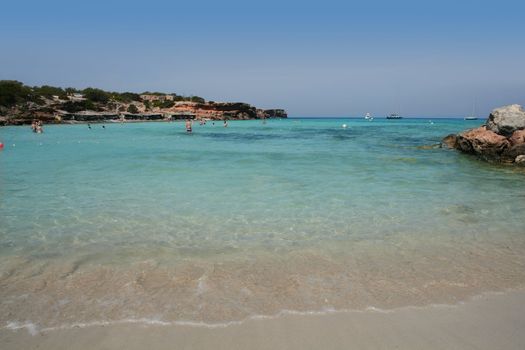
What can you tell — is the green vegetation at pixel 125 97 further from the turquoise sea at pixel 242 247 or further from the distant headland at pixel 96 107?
the turquoise sea at pixel 242 247

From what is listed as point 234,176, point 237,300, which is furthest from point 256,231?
point 234,176

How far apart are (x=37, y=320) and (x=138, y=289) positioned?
45.6 inches

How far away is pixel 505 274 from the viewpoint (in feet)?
17.9

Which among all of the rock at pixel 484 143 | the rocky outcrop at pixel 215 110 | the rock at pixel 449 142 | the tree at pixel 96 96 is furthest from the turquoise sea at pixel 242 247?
the rocky outcrop at pixel 215 110

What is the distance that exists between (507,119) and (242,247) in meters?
21.4

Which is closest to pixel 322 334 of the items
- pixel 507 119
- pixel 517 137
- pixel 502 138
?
pixel 517 137

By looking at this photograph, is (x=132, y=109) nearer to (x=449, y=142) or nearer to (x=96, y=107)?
(x=96, y=107)

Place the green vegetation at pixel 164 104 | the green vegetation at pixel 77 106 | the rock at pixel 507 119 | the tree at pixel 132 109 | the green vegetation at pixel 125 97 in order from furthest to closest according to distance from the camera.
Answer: the green vegetation at pixel 164 104 < the green vegetation at pixel 125 97 < the tree at pixel 132 109 < the green vegetation at pixel 77 106 < the rock at pixel 507 119

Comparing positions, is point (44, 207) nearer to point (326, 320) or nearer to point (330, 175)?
point (326, 320)

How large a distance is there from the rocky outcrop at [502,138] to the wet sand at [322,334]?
62.8 feet

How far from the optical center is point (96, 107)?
10319 cm

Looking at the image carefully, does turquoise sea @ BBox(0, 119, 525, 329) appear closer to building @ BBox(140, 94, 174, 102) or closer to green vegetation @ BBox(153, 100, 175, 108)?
green vegetation @ BBox(153, 100, 175, 108)

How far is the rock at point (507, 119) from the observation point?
21734 millimetres

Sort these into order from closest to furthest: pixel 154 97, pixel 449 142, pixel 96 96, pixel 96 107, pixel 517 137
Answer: pixel 517 137 → pixel 449 142 → pixel 96 107 → pixel 96 96 → pixel 154 97
